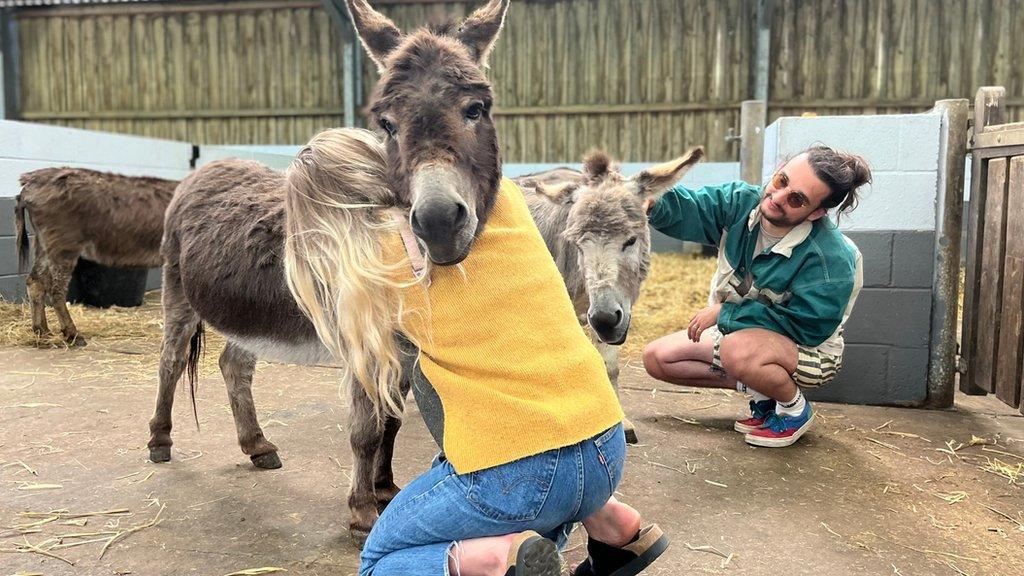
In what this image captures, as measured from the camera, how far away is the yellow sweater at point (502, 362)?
146cm

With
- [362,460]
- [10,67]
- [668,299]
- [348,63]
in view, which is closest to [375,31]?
[362,460]

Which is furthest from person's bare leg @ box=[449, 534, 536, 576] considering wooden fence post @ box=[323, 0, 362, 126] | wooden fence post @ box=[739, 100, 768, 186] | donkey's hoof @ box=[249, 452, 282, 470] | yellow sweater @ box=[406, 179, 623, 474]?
wooden fence post @ box=[323, 0, 362, 126]

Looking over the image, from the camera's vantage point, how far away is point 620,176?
139 inches

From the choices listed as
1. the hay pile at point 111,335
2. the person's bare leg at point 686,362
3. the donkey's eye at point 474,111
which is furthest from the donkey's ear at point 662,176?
the hay pile at point 111,335

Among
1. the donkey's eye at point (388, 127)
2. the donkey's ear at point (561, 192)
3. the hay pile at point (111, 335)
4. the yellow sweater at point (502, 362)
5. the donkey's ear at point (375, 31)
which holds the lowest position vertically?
the hay pile at point (111, 335)

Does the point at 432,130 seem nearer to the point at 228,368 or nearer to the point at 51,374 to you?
the point at 228,368

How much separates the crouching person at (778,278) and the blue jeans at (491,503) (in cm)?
203

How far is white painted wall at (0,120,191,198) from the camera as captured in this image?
6844 millimetres

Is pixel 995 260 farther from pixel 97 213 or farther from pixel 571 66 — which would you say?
pixel 571 66

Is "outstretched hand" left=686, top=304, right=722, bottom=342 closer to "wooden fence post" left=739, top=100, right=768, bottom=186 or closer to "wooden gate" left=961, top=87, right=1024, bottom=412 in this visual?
"wooden gate" left=961, top=87, right=1024, bottom=412

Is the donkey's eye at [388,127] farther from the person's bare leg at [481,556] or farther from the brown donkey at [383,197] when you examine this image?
the person's bare leg at [481,556]

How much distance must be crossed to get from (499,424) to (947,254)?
3.69 m

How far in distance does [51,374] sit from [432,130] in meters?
4.62

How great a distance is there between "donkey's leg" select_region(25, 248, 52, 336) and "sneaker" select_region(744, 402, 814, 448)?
5898mm
